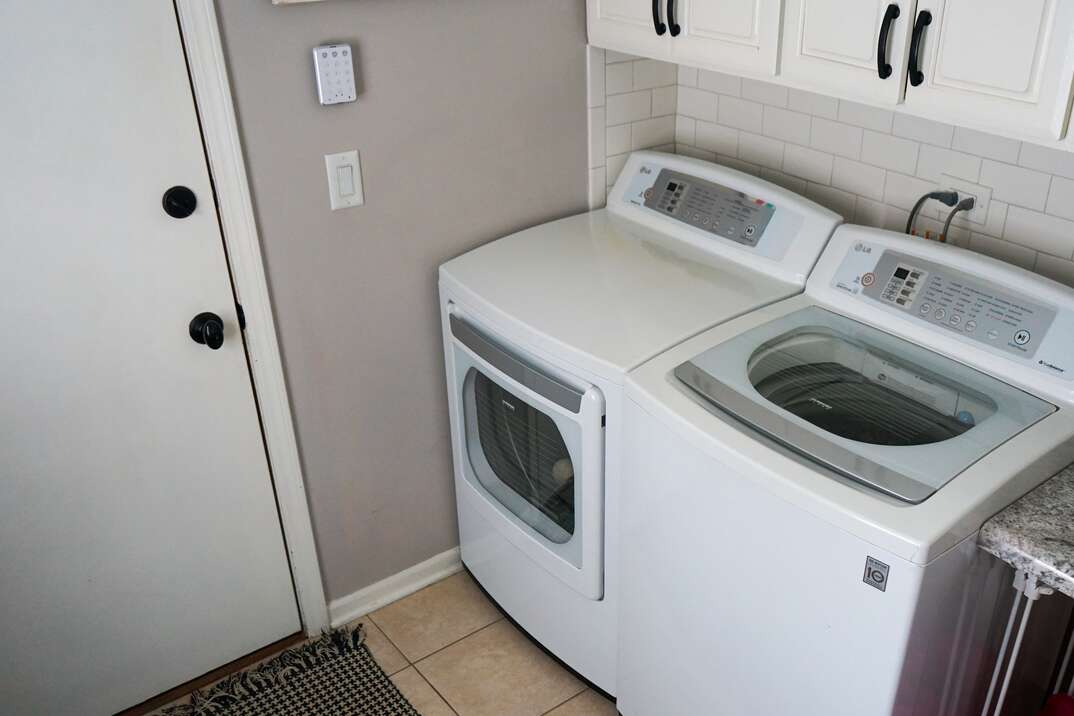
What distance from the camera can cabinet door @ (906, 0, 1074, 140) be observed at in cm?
144

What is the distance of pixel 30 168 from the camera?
1869mm

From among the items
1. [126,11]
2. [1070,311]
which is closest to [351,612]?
[126,11]

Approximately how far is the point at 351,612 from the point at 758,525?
4.66 feet

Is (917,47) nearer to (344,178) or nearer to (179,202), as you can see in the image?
(344,178)

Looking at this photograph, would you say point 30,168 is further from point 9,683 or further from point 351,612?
point 351,612

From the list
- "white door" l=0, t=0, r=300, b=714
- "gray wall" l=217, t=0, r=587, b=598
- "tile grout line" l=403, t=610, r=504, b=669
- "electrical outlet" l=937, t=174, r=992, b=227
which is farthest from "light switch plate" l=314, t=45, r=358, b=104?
"tile grout line" l=403, t=610, r=504, b=669

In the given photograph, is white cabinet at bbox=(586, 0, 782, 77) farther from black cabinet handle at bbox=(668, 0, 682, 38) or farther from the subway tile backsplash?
the subway tile backsplash

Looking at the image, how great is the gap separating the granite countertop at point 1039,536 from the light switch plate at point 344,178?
1480 millimetres

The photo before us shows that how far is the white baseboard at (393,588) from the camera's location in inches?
104

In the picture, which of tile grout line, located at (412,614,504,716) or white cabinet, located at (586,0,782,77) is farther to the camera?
tile grout line, located at (412,614,504,716)

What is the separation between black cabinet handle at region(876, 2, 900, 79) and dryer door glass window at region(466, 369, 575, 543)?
0.96 metres

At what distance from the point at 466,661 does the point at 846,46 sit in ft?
5.63

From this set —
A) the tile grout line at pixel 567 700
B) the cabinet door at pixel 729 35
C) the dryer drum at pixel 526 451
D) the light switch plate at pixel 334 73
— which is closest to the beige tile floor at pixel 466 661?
the tile grout line at pixel 567 700

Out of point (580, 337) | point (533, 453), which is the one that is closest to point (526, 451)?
point (533, 453)
